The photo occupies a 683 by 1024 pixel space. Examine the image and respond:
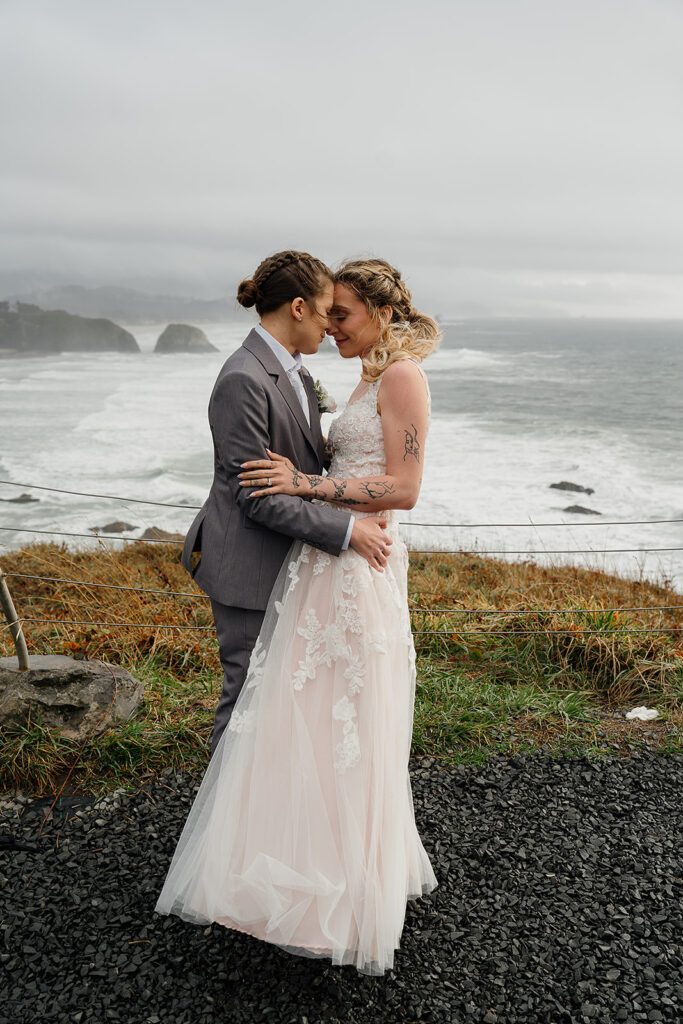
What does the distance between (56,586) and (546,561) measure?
7.85 m

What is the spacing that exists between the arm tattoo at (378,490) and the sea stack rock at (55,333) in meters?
96.3

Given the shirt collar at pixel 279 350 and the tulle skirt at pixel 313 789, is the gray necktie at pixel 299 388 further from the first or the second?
the tulle skirt at pixel 313 789

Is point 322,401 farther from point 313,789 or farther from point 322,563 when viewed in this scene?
point 313,789

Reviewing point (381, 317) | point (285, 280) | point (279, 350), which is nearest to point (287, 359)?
point (279, 350)

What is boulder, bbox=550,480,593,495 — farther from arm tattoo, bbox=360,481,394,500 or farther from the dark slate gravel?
arm tattoo, bbox=360,481,394,500

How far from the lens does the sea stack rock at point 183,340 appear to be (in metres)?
97.8

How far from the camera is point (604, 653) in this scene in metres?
4.90

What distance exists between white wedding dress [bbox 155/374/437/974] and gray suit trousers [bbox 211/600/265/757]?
77 mm

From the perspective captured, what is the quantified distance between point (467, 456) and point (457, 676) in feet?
88.7

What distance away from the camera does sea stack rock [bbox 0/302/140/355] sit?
91375 mm

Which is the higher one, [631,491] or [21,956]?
[21,956]

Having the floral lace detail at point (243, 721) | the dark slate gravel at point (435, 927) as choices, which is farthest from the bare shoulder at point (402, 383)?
the dark slate gravel at point (435, 927)

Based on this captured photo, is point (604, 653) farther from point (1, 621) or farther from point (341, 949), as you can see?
point (1, 621)

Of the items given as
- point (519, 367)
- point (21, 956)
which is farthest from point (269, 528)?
point (519, 367)
